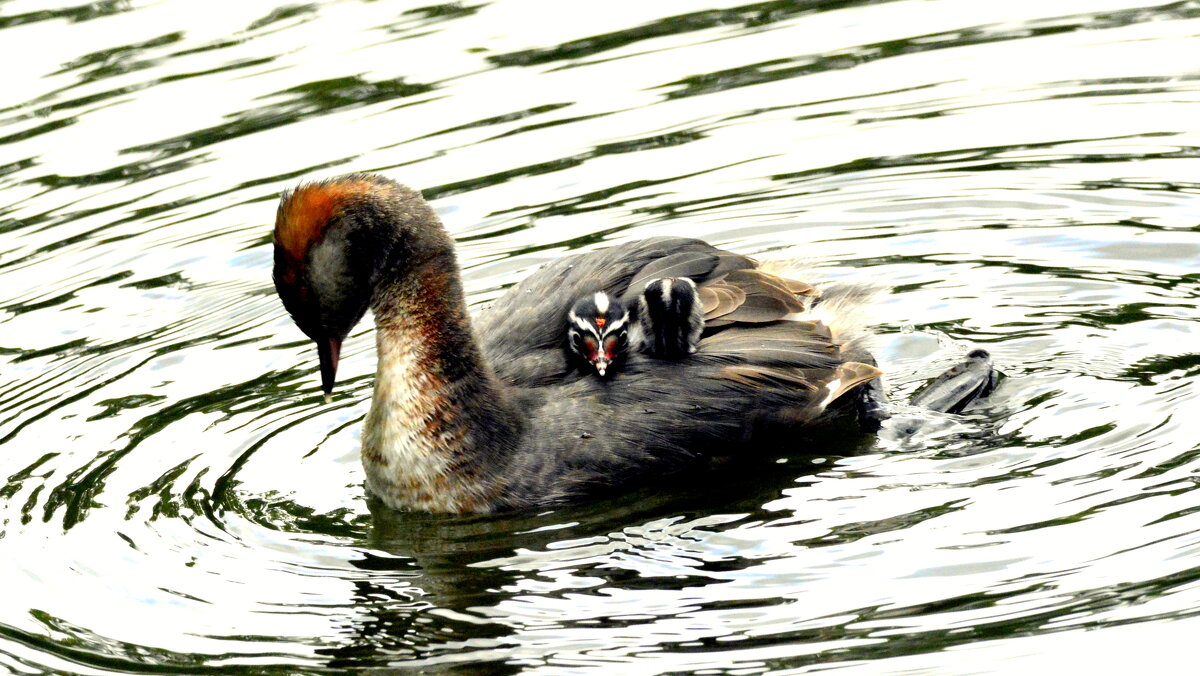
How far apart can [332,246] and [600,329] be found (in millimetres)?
1176

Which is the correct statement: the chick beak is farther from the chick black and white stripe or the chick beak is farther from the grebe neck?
the chick black and white stripe

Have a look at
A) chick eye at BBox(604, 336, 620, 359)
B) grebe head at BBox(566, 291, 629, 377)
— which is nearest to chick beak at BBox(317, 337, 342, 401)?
grebe head at BBox(566, 291, 629, 377)

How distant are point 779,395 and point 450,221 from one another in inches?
139

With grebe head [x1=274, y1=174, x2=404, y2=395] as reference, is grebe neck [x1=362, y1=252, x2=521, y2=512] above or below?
below

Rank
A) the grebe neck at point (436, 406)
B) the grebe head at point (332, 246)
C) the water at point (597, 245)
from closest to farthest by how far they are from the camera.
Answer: the water at point (597, 245), the grebe head at point (332, 246), the grebe neck at point (436, 406)

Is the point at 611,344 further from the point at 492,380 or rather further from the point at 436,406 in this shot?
the point at 436,406

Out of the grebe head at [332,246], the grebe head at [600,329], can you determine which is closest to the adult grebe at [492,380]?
the grebe head at [332,246]

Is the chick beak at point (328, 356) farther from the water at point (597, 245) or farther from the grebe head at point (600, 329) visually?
the grebe head at point (600, 329)

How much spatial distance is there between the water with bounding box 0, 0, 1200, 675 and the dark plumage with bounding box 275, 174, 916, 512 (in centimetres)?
17

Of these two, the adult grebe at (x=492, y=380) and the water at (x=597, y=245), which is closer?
the water at (x=597, y=245)

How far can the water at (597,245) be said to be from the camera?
6.23 m

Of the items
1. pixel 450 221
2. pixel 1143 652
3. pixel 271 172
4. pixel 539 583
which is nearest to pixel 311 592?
pixel 539 583

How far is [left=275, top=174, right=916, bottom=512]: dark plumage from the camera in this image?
7227 millimetres

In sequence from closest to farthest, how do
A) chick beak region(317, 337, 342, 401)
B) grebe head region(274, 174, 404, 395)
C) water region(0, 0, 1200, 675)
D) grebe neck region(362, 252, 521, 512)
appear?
water region(0, 0, 1200, 675)
grebe head region(274, 174, 404, 395)
grebe neck region(362, 252, 521, 512)
chick beak region(317, 337, 342, 401)
